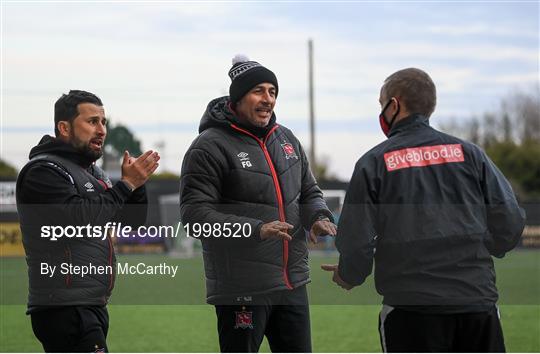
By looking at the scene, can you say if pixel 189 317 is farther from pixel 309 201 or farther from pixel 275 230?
pixel 275 230

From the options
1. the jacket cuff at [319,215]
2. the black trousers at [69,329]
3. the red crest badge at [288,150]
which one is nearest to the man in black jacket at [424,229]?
the jacket cuff at [319,215]

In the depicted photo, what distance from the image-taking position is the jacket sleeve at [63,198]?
457 cm

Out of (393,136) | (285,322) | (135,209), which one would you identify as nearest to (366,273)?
(393,136)

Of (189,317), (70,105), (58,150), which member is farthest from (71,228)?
(189,317)

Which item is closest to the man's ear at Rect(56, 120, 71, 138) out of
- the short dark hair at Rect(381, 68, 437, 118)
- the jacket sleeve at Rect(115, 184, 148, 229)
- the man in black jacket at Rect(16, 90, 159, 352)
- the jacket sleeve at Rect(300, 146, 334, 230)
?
the man in black jacket at Rect(16, 90, 159, 352)

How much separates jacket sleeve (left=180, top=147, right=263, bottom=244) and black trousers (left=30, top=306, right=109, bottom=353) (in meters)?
0.67

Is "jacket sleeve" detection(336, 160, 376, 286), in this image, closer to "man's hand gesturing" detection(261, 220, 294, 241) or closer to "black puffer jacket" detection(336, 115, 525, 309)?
"black puffer jacket" detection(336, 115, 525, 309)

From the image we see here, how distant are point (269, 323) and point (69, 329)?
1006 mm

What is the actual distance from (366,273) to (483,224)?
52 centimetres

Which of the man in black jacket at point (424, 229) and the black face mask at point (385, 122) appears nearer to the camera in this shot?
the man in black jacket at point (424, 229)

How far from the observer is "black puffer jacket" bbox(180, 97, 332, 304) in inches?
190

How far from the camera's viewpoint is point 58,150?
4723 millimetres

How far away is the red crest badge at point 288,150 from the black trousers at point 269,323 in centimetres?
68

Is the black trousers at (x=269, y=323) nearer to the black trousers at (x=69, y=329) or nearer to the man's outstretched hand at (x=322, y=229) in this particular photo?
the man's outstretched hand at (x=322, y=229)
